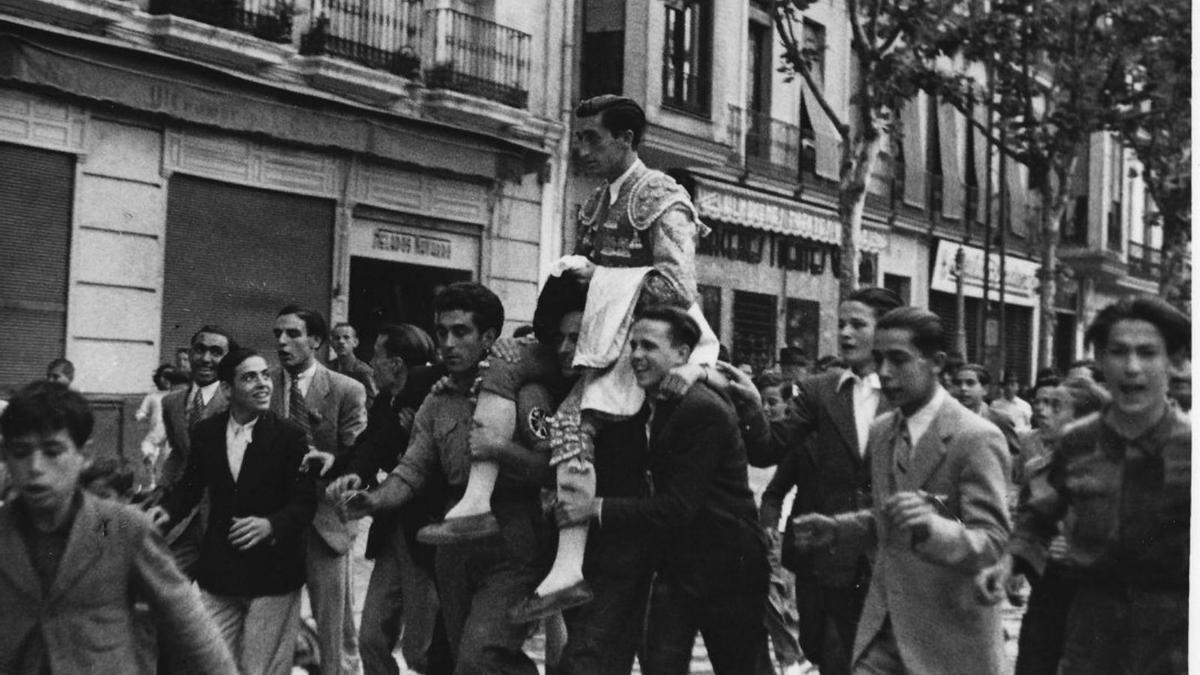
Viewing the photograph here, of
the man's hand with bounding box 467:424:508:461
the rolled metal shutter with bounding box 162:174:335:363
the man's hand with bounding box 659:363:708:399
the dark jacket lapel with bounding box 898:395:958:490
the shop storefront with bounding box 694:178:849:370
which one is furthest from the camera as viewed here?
the shop storefront with bounding box 694:178:849:370

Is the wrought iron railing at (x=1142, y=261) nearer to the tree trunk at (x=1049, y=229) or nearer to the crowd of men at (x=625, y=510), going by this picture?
the tree trunk at (x=1049, y=229)

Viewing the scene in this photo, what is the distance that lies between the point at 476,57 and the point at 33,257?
6645 mm

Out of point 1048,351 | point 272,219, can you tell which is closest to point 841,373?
point 272,219

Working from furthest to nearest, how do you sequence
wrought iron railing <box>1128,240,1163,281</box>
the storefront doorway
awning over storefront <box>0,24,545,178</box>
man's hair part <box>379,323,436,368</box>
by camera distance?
wrought iron railing <box>1128,240,1163,281</box>
the storefront doorway
awning over storefront <box>0,24,545,178</box>
man's hair part <box>379,323,436,368</box>

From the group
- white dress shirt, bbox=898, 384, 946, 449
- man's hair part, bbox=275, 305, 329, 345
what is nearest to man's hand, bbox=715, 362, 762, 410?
white dress shirt, bbox=898, 384, 946, 449

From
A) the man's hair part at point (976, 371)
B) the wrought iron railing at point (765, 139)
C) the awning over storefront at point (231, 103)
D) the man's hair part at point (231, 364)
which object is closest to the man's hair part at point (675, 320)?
the man's hair part at point (231, 364)

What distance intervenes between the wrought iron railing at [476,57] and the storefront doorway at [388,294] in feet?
7.07

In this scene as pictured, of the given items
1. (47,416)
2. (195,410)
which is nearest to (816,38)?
(195,410)

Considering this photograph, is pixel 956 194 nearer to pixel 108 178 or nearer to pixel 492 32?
pixel 492 32

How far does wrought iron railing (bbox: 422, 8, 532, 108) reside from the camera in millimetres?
19500

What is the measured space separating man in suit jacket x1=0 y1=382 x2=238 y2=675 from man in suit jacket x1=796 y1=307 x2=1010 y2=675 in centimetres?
201

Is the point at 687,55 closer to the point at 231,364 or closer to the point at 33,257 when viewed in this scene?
the point at 33,257

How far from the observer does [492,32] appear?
2036 centimetres

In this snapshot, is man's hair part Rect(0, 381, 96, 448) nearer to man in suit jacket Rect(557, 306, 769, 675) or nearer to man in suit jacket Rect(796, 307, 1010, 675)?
man in suit jacket Rect(557, 306, 769, 675)
